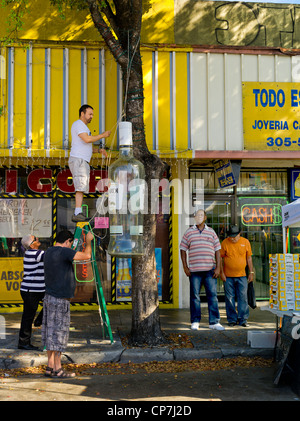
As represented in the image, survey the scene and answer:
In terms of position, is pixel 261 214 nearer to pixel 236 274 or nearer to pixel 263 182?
pixel 263 182

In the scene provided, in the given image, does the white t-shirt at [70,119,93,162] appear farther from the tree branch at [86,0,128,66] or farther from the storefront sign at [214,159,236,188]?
the storefront sign at [214,159,236,188]

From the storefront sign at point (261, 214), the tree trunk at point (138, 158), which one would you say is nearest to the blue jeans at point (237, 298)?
the tree trunk at point (138, 158)

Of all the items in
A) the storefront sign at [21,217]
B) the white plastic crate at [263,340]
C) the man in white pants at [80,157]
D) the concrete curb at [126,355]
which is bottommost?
the concrete curb at [126,355]

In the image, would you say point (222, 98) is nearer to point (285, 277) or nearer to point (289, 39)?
point (289, 39)

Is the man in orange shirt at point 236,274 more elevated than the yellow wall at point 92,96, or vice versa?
the yellow wall at point 92,96

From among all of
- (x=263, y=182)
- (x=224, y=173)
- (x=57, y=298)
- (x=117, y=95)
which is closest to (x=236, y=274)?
(x=224, y=173)

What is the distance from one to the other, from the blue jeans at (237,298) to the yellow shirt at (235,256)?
0.47 ft

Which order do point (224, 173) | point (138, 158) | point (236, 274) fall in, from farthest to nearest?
1. point (224, 173)
2. point (236, 274)
3. point (138, 158)

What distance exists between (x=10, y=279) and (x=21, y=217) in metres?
1.39

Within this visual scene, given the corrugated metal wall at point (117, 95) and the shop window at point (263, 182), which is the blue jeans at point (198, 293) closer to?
the corrugated metal wall at point (117, 95)

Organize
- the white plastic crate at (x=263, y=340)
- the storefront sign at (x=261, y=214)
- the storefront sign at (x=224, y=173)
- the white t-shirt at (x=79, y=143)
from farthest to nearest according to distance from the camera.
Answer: the storefront sign at (x=261, y=214), the storefront sign at (x=224, y=173), the white plastic crate at (x=263, y=340), the white t-shirt at (x=79, y=143)

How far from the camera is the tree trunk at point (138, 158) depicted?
7516mm

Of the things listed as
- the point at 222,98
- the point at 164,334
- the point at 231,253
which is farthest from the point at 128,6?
the point at 164,334

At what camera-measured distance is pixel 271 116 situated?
9.82 m
